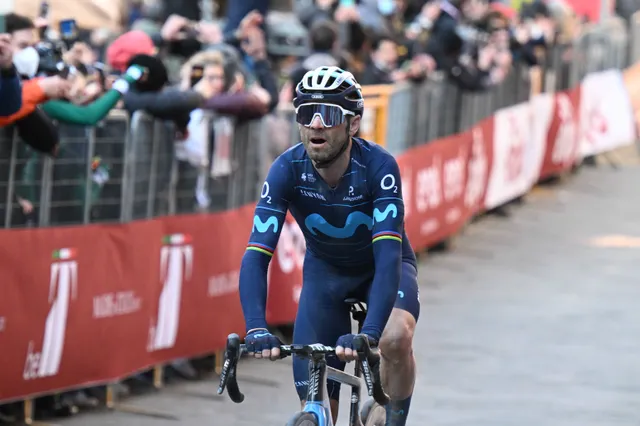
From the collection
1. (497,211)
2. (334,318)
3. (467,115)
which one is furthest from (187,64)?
(497,211)

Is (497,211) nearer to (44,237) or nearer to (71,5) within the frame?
(71,5)

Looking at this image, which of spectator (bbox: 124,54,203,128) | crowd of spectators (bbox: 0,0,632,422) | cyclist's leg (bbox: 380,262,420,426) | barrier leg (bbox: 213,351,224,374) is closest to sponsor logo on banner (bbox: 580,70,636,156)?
crowd of spectators (bbox: 0,0,632,422)

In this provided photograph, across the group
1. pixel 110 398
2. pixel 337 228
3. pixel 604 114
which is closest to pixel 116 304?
pixel 110 398

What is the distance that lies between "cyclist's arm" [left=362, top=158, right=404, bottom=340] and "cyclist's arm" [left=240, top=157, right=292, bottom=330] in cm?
→ 42

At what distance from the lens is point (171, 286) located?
10820 millimetres

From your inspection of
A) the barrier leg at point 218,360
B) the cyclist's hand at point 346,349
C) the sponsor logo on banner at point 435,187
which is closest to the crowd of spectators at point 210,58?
the barrier leg at point 218,360

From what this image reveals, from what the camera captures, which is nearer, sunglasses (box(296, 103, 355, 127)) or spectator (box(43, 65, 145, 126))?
sunglasses (box(296, 103, 355, 127))

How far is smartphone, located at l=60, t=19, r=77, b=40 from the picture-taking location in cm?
1028

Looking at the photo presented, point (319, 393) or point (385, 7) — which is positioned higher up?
point (385, 7)

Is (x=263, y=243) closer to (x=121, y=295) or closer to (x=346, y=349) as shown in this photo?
(x=346, y=349)

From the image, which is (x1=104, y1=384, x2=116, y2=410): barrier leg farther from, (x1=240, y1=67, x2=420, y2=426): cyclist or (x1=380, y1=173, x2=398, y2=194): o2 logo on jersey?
(x1=380, y1=173, x2=398, y2=194): o2 logo on jersey

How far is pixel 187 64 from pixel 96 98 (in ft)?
4.60

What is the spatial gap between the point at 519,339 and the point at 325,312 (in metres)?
6.28

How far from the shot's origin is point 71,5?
13.4m
